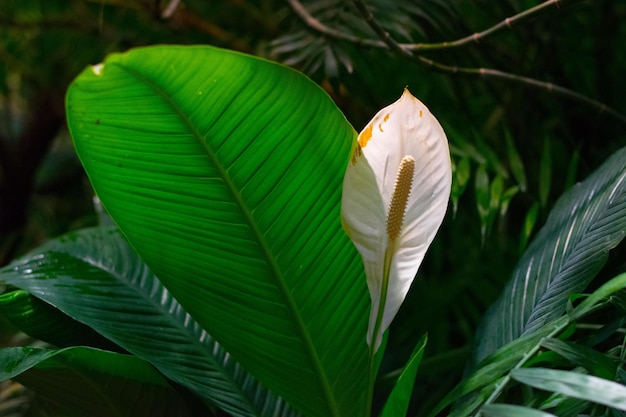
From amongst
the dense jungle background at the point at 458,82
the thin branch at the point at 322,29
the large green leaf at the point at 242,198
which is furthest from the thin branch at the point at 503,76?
the large green leaf at the point at 242,198

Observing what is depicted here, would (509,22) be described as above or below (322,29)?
below

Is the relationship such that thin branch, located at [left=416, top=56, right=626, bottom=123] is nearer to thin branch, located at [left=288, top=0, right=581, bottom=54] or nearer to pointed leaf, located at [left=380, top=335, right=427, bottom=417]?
thin branch, located at [left=288, top=0, right=581, bottom=54]

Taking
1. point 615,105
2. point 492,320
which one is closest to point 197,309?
point 492,320

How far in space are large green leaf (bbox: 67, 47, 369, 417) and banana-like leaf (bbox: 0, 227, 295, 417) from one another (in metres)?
0.09

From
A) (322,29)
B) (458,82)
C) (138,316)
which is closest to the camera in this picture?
(138,316)

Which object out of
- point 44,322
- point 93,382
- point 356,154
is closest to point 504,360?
point 356,154

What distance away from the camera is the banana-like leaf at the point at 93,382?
1.69ft

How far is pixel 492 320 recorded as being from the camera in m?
0.65

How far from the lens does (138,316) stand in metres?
0.69

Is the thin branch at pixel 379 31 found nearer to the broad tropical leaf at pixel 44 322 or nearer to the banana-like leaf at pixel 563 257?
the banana-like leaf at pixel 563 257

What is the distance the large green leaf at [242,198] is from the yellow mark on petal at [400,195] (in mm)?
73

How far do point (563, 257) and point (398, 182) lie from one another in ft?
0.73

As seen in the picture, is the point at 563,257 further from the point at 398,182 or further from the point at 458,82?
the point at 458,82

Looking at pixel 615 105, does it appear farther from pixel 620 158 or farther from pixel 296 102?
pixel 296 102
